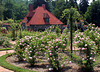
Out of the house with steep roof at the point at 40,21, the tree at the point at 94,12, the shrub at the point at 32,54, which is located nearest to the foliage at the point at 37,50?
the shrub at the point at 32,54

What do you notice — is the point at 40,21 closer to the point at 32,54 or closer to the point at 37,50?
the point at 37,50

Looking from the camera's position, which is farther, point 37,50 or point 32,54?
point 37,50

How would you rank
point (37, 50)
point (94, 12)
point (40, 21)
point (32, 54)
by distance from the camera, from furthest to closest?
1. point (94, 12)
2. point (40, 21)
3. point (37, 50)
4. point (32, 54)

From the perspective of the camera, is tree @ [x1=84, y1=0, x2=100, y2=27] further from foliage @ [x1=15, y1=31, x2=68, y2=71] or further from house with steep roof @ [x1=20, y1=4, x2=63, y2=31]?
foliage @ [x1=15, y1=31, x2=68, y2=71]

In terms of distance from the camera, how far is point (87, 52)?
5.52 m

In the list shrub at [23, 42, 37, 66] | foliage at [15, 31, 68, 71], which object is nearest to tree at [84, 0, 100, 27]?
foliage at [15, 31, 68, 71]

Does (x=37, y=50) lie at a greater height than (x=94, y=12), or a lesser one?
lesser

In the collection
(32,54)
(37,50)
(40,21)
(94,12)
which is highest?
(94,12)

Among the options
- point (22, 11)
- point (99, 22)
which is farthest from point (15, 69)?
point (22, 11)

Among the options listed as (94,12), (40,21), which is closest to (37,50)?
(40,21)

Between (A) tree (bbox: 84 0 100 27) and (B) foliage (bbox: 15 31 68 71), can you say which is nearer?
(B) foliage (bbox: 15 31 68 71)

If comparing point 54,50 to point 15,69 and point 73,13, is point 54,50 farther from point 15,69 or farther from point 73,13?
point 73,13

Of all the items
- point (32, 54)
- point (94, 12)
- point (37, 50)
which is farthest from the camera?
point (94, 12)

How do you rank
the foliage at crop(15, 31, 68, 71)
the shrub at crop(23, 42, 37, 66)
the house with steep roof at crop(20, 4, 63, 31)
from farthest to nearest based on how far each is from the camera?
the house with steep roof at crop(20, 4, 63, 31)
the shrub at crop(23, 42, 37, 66)
the foliage at crop(15, 31, 68, 71)
